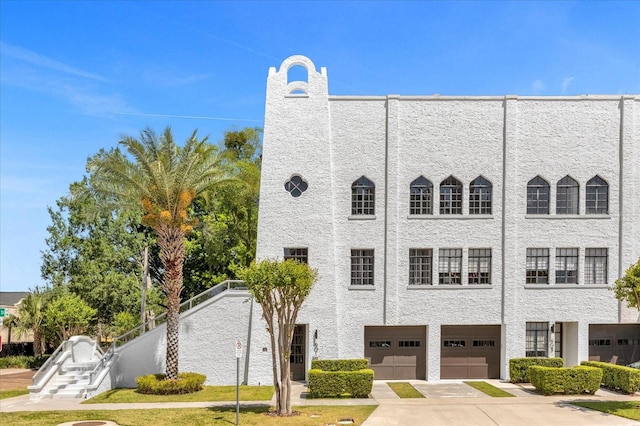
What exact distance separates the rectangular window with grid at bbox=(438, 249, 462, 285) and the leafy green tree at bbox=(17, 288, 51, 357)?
26072mm

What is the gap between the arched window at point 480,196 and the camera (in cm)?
2839

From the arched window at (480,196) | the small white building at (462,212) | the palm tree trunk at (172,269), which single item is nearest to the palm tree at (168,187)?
the palm tree trunk at (172,269)

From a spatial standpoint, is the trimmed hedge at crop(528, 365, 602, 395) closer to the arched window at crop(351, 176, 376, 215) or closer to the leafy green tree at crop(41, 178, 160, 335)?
the arched window at crop(351, 176, 376, 215)

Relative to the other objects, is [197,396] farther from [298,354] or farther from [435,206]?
[435,206]

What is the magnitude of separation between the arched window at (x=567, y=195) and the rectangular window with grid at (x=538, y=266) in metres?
2.18

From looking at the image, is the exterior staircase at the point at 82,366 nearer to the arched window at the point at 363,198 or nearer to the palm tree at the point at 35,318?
the arched window at the point at 363,198

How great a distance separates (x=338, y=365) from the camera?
25188 millimetres

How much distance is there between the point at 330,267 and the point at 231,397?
23.5 feet

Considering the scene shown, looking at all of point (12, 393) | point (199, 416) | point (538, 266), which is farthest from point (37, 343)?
point (538, 266)

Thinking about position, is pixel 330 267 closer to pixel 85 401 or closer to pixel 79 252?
pixel 85 401

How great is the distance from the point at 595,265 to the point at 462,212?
6.91m

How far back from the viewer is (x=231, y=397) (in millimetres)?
23641

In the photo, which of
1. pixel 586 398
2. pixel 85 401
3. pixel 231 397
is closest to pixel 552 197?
pixel 586 398

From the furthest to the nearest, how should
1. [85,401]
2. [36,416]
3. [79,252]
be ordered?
[79,252] < [85,401] < [36,416]
